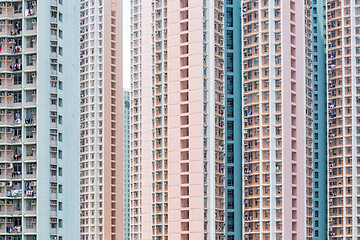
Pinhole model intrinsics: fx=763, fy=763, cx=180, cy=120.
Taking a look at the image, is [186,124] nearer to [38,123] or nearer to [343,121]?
[343,121]

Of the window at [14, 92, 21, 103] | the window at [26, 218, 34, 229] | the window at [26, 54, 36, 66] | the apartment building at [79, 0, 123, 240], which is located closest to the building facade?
the apartment building at [79, 0, 123, 240]

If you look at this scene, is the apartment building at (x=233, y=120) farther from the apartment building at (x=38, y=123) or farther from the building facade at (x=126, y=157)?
the building facade at (x=126, y=157)

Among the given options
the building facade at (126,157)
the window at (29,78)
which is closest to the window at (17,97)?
the window at (29,78)

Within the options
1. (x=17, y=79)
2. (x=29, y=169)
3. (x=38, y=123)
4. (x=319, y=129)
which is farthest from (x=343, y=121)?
(x=29, y=169)

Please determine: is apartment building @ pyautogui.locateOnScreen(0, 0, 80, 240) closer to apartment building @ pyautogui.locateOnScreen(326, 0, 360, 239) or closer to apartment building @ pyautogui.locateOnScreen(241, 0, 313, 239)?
apartment building @ pyautogui.locateOnScreen(241, 0, 313, 239)

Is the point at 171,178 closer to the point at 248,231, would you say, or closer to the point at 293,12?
the point at 248,231

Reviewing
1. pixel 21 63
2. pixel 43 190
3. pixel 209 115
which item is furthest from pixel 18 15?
pixel 209 115
